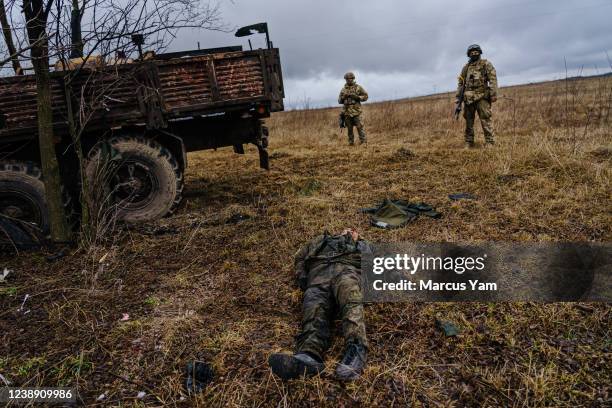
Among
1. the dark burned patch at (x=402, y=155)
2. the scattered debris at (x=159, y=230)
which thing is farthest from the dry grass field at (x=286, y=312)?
the dark burned patch at (x=402, y=155)

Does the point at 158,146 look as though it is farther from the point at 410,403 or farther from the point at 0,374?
the point at 410,403

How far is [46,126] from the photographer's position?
3.96m

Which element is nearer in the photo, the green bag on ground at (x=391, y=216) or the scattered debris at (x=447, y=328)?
the scattered debris at (x=447, y=328)

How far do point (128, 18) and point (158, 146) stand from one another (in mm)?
1573

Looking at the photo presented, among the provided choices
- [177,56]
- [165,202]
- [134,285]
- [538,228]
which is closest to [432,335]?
[538,228]

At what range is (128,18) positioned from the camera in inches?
151

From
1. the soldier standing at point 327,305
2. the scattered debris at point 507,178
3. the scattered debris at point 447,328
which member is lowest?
the scattered debris at point 447,328

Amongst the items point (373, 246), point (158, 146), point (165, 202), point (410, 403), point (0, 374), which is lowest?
point (410, 403)

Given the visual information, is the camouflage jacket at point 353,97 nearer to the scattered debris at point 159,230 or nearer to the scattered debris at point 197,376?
the scattered debris at point 159,230

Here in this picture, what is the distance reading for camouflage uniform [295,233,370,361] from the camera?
8.22 ft

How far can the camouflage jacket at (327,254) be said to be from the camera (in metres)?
3.19

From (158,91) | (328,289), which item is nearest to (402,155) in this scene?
(158,91)

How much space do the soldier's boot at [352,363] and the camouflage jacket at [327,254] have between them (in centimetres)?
86

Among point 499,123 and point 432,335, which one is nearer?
point 432,335
